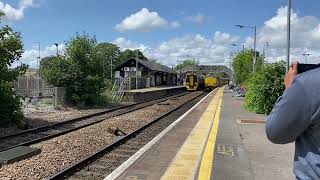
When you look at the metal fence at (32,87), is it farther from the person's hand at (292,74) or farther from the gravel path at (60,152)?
the person's hand at (292,74)

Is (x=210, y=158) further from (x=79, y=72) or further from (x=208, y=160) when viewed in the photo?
(x=79, y=72)

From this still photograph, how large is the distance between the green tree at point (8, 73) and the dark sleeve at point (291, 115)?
1734 centimetres

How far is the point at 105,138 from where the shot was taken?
16.1m

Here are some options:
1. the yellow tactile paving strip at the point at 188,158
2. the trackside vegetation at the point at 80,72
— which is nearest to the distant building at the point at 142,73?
the trackside vegetation at the point at 80,72

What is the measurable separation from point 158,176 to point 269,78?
1625cm

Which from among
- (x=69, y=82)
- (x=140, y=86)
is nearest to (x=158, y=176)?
(x=69, y=82)

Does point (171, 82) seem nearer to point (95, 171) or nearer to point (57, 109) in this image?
point (57, 109)

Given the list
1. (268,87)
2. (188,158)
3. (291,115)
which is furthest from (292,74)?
(268,87)

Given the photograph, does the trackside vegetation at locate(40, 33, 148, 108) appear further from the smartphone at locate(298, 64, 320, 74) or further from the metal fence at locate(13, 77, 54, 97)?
the smartphone at locate(298, 64, 320, 74)

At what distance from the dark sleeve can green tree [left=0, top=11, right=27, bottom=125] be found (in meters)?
17.3

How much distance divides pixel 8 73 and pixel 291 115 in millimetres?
18204

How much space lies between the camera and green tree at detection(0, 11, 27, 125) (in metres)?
19.1

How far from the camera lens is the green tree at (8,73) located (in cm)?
1914

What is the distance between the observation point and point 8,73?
19547 mm
